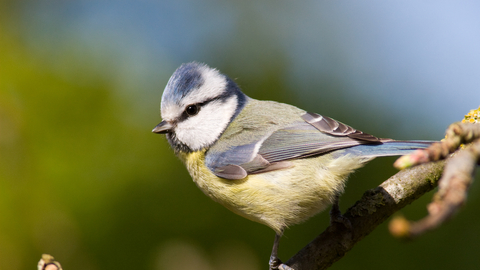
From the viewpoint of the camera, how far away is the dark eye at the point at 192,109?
5.63ft

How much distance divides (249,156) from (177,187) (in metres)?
0.59

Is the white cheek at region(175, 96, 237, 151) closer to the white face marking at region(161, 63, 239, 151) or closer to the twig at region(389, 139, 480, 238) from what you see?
the white face marking at region(161, 63, 239, 151)

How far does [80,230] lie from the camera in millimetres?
1881

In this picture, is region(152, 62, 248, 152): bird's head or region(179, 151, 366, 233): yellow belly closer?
region(179, 151, 366, 233): yellow belly

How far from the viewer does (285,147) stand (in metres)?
1.58

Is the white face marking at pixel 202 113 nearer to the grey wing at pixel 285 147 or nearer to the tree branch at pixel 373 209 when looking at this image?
the grey wing at pixel 285 147

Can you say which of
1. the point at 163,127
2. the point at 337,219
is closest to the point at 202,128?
the point at 163,127

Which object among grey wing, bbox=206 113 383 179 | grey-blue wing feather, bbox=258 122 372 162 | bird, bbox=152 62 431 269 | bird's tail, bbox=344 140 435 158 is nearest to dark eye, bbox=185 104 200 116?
bird, bbox=152 62 431 269

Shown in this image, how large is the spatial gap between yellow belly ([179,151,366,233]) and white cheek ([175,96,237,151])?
265mm

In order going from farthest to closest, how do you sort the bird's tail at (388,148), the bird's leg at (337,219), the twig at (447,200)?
the bird's leg at (337,219), the bird's tail at (388,148), the twig at (447,200)

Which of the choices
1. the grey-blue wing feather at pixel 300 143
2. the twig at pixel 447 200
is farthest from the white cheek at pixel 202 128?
the twig at pixel 447 200

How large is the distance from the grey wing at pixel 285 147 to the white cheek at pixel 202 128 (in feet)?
0.27

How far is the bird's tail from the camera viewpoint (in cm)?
128

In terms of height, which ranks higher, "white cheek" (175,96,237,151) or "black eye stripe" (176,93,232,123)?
"black eye stripe" (176,93,232,123)
